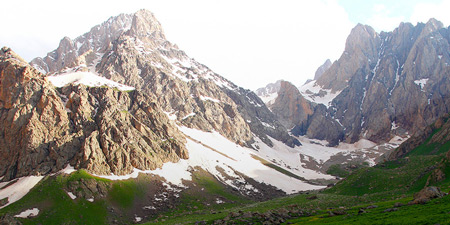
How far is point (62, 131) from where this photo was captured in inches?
4961

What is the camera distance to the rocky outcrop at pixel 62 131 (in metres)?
115

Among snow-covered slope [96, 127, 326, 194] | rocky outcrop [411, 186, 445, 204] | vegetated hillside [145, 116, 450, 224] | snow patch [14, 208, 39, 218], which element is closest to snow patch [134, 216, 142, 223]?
vegetated hillside [145, 116, 450, 224]

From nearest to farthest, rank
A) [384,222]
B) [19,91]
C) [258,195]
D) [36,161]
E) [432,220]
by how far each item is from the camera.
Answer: [432,220], [384,222], [36,161], [19,91], [258,195]

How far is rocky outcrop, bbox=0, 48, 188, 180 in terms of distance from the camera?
11531 cm

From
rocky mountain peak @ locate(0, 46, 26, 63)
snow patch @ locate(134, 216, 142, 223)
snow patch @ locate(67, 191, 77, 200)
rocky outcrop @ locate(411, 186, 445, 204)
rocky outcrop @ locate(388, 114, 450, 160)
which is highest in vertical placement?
rocky mountain peak @ locate(0, 46, 26, 63)

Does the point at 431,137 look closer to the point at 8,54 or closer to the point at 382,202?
the point at 382,202

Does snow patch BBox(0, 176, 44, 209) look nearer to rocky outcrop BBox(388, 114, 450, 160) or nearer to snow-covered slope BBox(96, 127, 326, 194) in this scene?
snow-covered slope BBox(96, 127, 326, 194)

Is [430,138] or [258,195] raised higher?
[430,138]

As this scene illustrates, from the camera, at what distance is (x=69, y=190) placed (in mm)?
101125

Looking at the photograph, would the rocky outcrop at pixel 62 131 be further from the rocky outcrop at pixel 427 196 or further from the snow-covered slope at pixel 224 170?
the rocky outcrop at pixel 427 196

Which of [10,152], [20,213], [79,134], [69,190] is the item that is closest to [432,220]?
[20,213]

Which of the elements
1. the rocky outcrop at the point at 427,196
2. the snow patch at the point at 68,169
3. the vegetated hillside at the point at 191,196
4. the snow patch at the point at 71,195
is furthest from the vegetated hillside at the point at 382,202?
the snow patch at the point at 68,169

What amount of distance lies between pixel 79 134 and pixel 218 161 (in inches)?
3290

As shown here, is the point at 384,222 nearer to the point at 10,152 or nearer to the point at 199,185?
the point at 199,185
